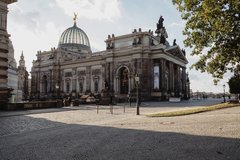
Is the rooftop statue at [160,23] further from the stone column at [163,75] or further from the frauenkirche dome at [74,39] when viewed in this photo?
the frauenkirche dome at [74,39]

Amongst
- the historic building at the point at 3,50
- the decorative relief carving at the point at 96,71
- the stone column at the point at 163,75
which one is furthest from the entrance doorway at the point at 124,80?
the historic building at the point at 3,50

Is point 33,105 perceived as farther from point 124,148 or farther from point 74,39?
point 74,39

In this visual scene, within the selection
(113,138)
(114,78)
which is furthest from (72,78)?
(113,138)

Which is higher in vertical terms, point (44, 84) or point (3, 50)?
point (3, 50)

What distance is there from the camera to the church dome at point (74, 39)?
85812mm

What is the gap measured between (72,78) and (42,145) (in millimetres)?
67641

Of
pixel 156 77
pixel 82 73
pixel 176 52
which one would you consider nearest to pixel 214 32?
pixel 156 77

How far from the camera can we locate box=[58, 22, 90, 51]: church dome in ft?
282

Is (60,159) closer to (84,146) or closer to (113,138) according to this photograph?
(84,146)

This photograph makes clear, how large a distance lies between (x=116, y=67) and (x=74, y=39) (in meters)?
32.9

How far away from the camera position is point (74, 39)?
3472 inches

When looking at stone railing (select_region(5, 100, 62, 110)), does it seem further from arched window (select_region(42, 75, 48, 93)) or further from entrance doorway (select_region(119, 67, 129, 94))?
arched window (select_region(42, 75, 48, 93))

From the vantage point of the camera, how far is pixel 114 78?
62719 mm

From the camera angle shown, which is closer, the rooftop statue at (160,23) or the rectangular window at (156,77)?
the rectangular window at (156,77)
